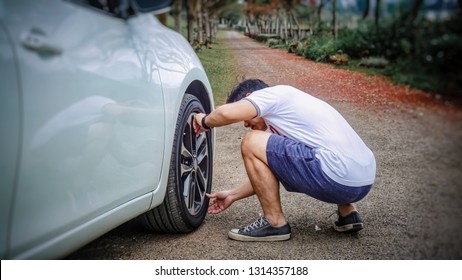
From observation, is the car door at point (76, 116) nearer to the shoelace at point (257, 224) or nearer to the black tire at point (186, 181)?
the black tire at point (186, 181)

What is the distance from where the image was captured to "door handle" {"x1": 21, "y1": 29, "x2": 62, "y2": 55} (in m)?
1.48

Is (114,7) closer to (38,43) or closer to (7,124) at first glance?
(38,43)

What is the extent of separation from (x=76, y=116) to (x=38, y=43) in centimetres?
23

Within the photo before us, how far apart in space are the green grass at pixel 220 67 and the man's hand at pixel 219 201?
16.2 inches

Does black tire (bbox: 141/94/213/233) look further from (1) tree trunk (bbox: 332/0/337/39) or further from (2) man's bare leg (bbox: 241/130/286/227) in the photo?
(1) tree trunk (bbox: 332/0/337/39)

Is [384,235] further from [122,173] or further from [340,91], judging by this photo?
[122,173]

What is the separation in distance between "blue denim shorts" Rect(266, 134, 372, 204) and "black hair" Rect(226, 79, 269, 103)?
21cm

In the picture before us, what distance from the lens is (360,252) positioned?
230 centimetres

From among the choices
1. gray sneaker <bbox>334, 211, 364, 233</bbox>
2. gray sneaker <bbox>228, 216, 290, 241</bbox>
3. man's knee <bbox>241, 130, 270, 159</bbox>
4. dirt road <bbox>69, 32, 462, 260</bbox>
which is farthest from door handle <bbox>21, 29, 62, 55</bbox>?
gray sneaker <bbox>334, 211, 364, 233</bbox>

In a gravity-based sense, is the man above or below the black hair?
below

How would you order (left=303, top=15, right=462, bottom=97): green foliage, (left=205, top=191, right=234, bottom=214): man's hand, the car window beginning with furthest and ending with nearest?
(left=205, top=191, right=234, bottom=214): man's hand
the car window
(left=303, top=15, right=462, bottom=97): green foliage

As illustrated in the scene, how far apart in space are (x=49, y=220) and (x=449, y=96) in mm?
1197

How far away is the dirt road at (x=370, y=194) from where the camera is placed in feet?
5.77

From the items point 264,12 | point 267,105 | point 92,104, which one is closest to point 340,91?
point 267,105
